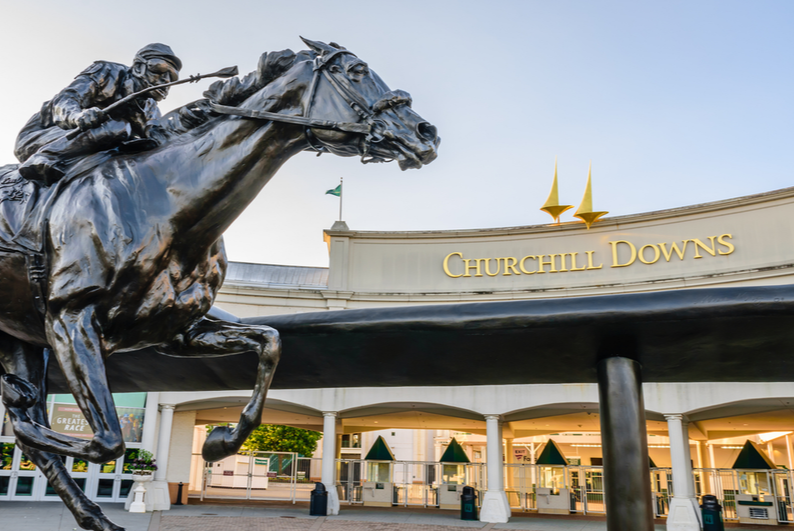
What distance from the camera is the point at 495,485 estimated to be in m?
21.1

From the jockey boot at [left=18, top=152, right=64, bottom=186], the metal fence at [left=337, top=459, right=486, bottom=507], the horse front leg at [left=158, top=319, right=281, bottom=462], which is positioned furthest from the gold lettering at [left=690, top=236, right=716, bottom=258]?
the jockey boot at [left=18, top=152, right=64, bottom=186]

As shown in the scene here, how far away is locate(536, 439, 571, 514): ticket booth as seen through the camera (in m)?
24.3

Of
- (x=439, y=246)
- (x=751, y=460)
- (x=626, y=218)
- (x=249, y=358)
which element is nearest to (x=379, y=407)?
(x=439, y=246)

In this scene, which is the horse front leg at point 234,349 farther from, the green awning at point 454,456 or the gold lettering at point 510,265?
the green awning at point 454,456

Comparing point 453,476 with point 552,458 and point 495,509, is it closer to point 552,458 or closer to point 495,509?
point 552,458

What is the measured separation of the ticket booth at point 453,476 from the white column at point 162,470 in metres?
10.0

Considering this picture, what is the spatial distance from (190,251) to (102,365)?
587 mm

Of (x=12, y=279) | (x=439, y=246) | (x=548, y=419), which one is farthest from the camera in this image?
(x=548, y=419)

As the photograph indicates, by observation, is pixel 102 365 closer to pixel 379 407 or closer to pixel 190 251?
pixel 190 251

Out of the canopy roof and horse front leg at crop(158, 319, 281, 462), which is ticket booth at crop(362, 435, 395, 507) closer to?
the canopy roof

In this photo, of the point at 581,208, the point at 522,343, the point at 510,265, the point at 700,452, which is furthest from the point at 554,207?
the point at 522,343

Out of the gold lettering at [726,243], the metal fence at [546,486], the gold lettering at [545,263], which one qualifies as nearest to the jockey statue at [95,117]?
the gold lettering at [545,263]

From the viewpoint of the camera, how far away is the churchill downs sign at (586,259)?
21.1 metres

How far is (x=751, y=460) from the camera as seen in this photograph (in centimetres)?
2244
